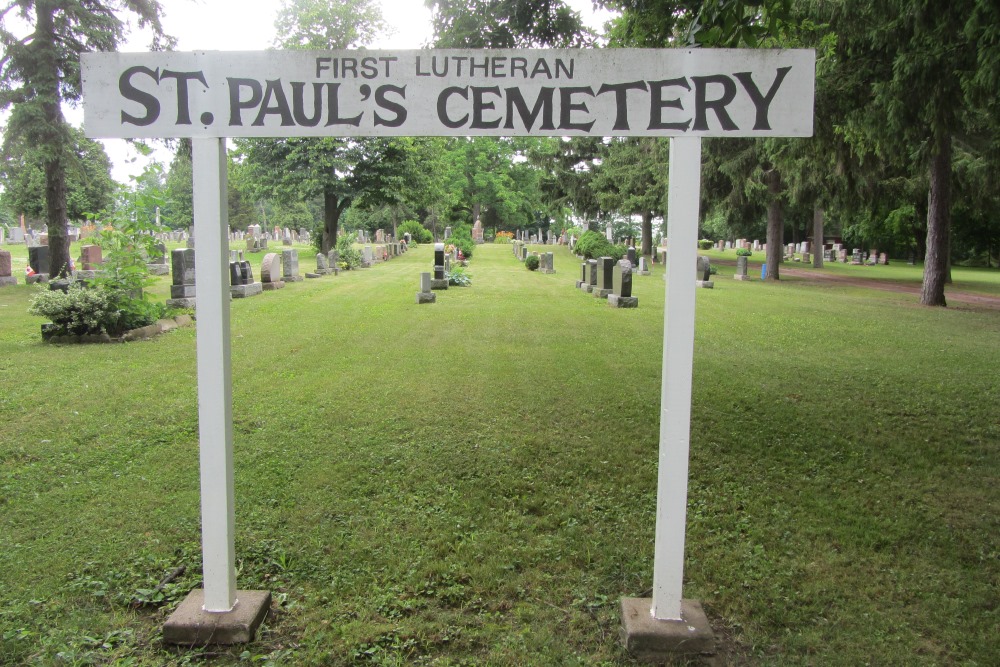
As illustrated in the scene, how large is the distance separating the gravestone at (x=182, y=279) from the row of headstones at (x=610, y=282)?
29.4 ft

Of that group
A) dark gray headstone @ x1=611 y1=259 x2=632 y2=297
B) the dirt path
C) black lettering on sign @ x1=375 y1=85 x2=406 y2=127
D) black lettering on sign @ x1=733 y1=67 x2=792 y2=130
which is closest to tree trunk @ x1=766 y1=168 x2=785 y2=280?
the dirt path

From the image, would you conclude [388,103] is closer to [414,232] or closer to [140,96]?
[140,96]

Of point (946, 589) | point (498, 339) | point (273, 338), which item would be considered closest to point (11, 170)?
point (273, 338)

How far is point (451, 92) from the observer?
9.91ft

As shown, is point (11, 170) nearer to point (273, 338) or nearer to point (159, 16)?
point (159, 16)

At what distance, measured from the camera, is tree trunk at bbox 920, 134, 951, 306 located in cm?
1700

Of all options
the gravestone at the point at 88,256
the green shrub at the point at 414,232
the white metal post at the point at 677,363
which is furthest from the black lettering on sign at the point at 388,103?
the green shrub at the point at 414,232

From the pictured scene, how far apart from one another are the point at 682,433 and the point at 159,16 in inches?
802

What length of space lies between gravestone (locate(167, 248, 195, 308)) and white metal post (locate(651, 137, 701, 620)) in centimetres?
1254

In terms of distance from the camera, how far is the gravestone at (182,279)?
1348 centimetres

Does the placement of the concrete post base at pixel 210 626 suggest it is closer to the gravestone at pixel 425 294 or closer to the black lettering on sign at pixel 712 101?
the black lettering on sign at pixel 712 101

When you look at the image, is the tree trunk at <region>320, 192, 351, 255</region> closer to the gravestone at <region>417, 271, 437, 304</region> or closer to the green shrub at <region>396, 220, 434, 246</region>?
the green shrub at <region>396, 220, 434, 246</region>

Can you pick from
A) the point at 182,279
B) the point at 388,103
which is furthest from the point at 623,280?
the point at 388,103

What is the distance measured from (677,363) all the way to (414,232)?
45740 millimetres
